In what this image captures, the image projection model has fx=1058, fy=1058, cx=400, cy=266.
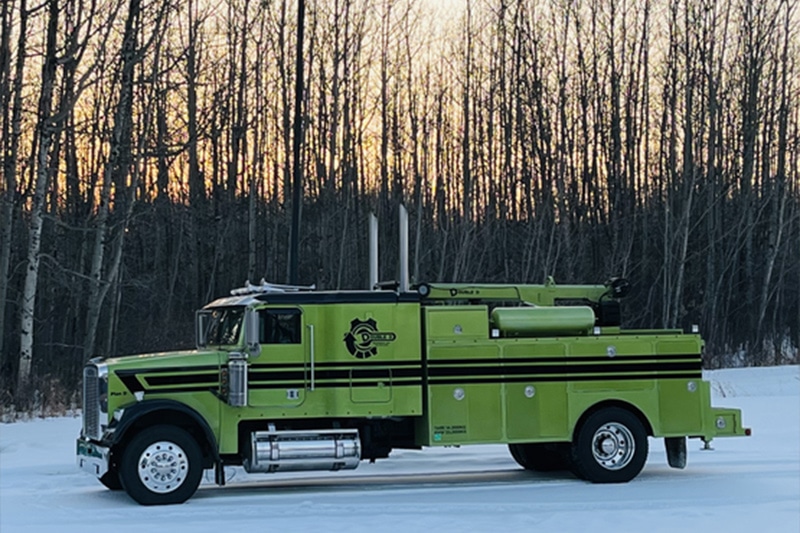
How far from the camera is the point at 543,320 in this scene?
13648 mm

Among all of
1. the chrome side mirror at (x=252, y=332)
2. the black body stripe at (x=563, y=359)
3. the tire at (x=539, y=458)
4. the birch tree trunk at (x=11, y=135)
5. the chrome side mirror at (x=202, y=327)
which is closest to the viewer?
the chrome side mirror at (x=252, y=332)

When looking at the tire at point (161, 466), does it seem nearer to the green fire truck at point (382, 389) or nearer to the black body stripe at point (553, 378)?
the green fire truck at point (382, 389)

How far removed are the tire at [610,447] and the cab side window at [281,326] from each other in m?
3.90

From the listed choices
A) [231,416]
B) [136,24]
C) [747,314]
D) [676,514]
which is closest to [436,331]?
[231,416]

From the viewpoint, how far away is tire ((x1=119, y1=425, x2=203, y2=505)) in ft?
39.4

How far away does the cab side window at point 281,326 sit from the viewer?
41.9ft

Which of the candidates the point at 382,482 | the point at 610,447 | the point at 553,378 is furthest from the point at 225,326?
the point at 610,447

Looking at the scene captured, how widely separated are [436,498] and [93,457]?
4029 mm

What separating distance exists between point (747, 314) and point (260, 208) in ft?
59.7

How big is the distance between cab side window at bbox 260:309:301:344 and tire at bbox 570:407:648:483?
12.8 feet

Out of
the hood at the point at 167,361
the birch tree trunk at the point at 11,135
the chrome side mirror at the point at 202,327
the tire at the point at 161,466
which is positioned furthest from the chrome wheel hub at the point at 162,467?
the birch tree trunk at the point at 11,135

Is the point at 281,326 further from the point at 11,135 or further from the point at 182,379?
the point at 11,135

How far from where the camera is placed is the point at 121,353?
2880cm

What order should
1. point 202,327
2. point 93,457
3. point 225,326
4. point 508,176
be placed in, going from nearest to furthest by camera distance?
point 93,457
point 225,326
point 202,327
point 508,176
